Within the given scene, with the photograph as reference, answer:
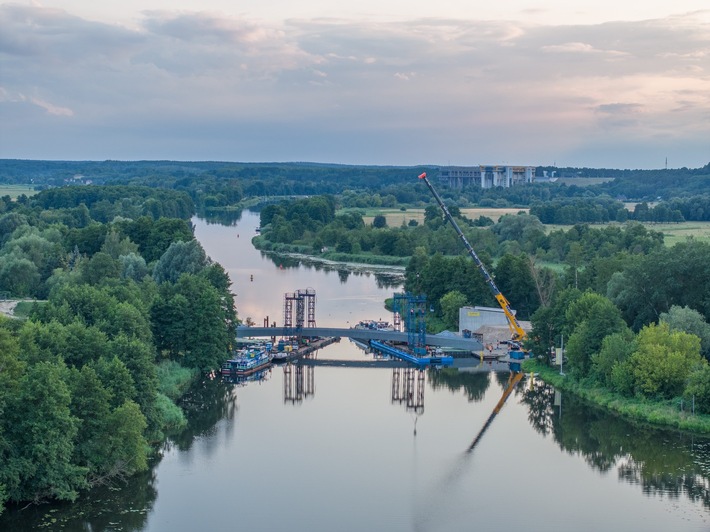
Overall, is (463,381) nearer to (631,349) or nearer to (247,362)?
(631,349)

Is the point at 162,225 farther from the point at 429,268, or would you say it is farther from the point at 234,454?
the point at 234,454

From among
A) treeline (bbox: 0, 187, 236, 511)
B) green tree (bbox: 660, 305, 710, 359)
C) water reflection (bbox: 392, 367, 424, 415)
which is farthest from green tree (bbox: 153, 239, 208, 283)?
green tree (bbox: 660, 305, 710, 359)

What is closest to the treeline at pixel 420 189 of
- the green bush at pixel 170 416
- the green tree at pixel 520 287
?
the green tree at pixel 520 287

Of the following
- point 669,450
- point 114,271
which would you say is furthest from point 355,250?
point 669,450

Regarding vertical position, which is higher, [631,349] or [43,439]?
[631,349]

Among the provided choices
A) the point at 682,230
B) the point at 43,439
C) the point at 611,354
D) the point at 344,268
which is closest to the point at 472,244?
the point at 344,268

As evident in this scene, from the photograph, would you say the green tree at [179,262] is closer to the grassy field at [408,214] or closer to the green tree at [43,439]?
the green tree at [43,439]

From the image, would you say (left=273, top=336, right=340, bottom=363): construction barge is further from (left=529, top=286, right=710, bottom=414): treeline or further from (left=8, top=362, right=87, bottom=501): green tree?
(left=8, top=362, right=87, bottom=501): green tree
